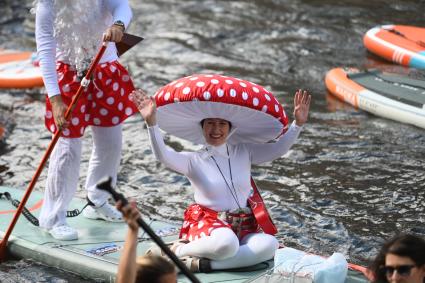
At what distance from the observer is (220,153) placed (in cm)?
473

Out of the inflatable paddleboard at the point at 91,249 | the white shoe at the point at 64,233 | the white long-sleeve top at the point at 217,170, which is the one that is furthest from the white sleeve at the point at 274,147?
the white shoe at the point at 64,233

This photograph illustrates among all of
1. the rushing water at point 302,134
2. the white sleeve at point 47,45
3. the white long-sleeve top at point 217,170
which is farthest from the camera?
the rushing water at point 302,134

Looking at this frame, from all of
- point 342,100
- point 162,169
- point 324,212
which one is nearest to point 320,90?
point 342,100

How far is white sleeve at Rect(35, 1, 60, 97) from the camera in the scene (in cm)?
481

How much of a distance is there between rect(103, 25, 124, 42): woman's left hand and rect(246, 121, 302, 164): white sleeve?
0.89 meters

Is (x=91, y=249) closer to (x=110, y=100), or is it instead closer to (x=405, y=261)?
(x=110, y=100)

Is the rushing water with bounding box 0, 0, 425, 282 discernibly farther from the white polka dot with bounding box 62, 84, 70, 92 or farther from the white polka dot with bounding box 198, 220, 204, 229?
the white polka dot with bounding box 62, 84, 70, 92

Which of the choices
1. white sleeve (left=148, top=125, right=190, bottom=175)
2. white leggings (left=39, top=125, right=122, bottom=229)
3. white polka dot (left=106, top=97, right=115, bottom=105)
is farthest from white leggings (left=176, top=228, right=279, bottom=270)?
white polka dot (left=106, top=97, right=115, bottom=105)

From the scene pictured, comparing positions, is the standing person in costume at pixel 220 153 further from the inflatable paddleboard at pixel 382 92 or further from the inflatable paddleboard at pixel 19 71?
the inflatable paddleboard at pixel 19 71

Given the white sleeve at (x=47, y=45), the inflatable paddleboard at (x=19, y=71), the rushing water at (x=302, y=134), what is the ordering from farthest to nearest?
the inflatable paddleboard at (x=19, y=71)
the rushing water at (x=302, y=134)
the white sleeve at (x=47, y=45)

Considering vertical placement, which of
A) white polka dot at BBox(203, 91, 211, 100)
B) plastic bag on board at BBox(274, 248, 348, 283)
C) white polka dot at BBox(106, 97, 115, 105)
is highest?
white polka dot at BBox(203, 91, 211, 100)

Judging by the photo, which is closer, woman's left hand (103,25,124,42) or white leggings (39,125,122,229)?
woman's left hand (103,25,124,42)

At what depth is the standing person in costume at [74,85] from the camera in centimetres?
484

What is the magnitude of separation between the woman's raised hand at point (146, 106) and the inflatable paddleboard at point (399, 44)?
17.4 ft
